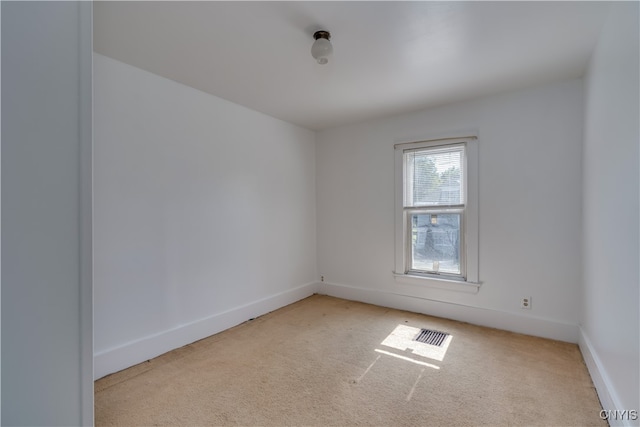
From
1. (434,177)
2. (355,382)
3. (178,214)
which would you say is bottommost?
(355,382)

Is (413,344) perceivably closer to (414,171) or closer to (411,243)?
(411,243)

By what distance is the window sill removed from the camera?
125 inches

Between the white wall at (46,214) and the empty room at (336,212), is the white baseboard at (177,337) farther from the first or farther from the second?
the white wall at (46,214)

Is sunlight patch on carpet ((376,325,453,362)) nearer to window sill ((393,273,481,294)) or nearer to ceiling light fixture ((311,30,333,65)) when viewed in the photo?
window sill ((393,273,481,294))

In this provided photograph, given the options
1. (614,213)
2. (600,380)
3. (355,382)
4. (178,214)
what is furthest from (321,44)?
(600,380)

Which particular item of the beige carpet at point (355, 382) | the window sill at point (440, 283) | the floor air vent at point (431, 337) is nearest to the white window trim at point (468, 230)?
the window sill at point (440, 283)

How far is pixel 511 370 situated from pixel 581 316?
0.96 meters

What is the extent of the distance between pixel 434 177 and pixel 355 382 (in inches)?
93.1

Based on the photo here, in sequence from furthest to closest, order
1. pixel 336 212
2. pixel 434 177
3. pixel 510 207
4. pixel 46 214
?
1. pixel 336 212
2. pixel 434 177
3. pixel 510 207
4. pixel 46 214

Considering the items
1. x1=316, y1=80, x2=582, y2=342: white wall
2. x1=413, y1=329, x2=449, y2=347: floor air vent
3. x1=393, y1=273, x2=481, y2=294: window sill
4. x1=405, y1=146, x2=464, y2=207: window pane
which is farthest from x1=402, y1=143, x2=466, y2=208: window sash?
x1=413, y1=329, x2=449, y2=347: floor air vent

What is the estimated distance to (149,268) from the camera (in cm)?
251

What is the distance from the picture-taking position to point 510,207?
2.99 metres

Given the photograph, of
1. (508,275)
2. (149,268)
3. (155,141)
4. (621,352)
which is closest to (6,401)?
(149,268)

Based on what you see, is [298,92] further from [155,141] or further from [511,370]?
[511,370]
